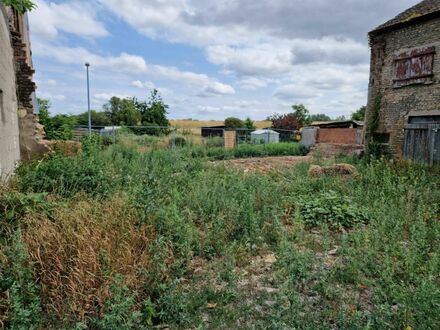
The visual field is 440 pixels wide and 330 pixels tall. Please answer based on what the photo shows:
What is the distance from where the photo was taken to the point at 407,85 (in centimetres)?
1145

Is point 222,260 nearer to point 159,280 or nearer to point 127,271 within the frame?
point 159,280

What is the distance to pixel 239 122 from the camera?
1567 inches

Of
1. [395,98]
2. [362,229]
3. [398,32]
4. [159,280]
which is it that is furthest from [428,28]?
[159,280]

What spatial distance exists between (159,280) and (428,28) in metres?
11.9

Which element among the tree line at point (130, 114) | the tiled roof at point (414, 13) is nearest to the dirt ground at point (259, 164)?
the tiled roof at point (414, 13)

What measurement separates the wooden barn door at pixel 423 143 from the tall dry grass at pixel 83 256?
10.3 meters

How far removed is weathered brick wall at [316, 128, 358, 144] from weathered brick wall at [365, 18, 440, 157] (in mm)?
6365

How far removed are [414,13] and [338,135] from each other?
9208 millimetres

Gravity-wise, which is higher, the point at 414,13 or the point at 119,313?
the point at 414,13

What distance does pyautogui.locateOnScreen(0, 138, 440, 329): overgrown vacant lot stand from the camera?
8.67 feet

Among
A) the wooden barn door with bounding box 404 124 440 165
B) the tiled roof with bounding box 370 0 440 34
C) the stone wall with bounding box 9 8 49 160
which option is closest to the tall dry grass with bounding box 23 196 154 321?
the stone wall with bounding box 9 8 49 160

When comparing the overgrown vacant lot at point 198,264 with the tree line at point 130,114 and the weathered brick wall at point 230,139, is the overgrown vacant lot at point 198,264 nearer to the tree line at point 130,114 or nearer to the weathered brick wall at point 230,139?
the weathered brick wall at point 230,139

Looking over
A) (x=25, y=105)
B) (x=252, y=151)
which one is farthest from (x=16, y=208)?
(x=252, y=151)

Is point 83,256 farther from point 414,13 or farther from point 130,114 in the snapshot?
point 130,114
